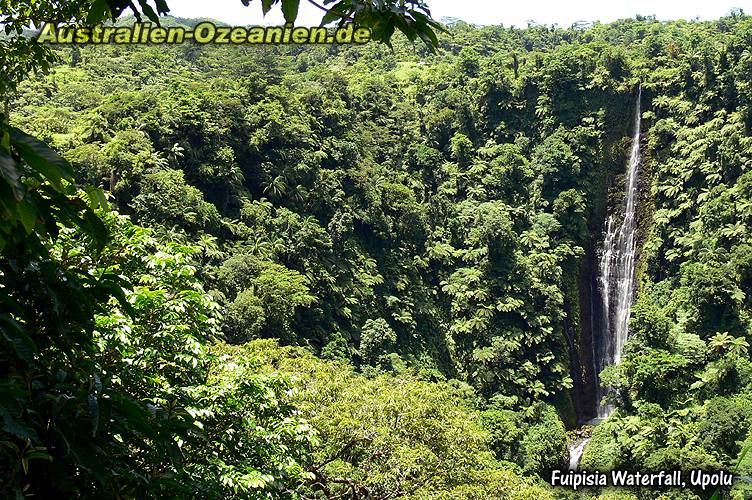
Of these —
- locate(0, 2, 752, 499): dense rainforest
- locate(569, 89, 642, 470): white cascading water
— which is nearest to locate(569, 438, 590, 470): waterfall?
locate(0, 2, 752, 499): dense rainforest

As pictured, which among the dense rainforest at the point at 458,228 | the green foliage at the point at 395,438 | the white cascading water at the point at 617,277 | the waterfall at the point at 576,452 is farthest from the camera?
the white cascading water at the point at 617,277

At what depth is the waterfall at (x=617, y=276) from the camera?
23969 millimetres

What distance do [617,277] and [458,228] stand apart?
563 centimetres

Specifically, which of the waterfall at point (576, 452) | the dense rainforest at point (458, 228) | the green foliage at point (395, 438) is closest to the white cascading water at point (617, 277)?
the dense rainforest at point (458, 228)

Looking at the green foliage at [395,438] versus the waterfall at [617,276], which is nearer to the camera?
the green foliage at [395,438]

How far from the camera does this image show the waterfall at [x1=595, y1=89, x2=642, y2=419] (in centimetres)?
2397

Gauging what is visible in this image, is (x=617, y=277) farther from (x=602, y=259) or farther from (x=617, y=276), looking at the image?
(x=602, y=259)

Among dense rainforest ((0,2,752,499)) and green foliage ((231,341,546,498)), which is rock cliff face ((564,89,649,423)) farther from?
green foliage ((231,341,546,498))

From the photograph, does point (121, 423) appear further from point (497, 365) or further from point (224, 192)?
point (497, 365)

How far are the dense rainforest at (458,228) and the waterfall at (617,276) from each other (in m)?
0.35

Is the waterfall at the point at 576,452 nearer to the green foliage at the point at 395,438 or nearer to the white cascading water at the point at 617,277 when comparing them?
the white cascading water at the point at 617,277

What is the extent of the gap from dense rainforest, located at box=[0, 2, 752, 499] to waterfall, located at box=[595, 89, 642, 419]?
0.35m

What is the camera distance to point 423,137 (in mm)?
28438

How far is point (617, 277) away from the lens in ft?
81.0
